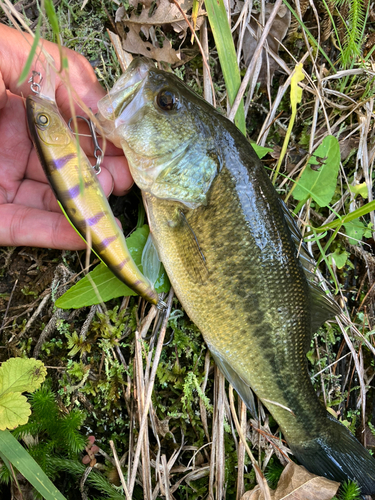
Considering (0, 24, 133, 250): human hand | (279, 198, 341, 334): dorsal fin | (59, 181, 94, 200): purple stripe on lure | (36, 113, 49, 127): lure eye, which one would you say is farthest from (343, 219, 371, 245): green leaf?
(36, 113, 49, 127): lure eye

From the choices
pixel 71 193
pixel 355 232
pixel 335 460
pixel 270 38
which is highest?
pixel 270 38

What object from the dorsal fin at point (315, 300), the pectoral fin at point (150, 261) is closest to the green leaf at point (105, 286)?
the pectoral fin at point (150, 261)

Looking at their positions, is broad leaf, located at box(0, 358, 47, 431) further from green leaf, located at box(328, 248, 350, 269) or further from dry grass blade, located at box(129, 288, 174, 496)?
green leaf, located at box(328, 248, 350, 269)

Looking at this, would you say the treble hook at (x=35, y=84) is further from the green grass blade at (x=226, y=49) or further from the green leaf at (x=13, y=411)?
the green leaf at (x=13, y=411)

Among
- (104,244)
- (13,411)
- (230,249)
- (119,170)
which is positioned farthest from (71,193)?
(13,411)

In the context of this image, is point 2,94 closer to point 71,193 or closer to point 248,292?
point 71,193

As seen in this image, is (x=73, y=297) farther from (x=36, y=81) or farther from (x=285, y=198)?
(x=285, y=198)
